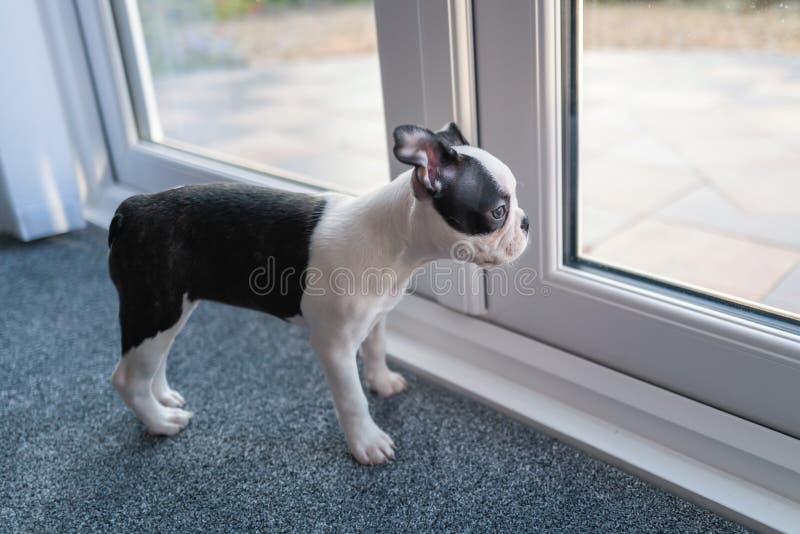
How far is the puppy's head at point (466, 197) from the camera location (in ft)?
2.33

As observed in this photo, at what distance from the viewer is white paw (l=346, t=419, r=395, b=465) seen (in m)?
0.91

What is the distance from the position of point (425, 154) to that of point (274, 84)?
4.33 ft

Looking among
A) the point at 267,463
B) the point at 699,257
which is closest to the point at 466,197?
the point at 267,463

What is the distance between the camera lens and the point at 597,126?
172 centimetres

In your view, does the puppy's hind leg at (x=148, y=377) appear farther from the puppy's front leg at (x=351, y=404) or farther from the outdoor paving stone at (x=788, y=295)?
the outdoor paving stone at (x=788, y=295)

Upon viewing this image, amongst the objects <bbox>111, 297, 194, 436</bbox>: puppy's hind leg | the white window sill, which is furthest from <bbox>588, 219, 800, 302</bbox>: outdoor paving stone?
<bbox>111, 297, 194, 436</bbox>: puppy's hind leg

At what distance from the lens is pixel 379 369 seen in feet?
3.41

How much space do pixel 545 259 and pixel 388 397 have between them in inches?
10.7

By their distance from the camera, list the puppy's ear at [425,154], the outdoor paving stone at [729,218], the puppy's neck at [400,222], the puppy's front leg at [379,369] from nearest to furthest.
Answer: the puppy's ear at [425,154] < the puppy's neck at [400,222] < the puppy's front leg at [379,369] < the outdoor paving stone at [729,218]

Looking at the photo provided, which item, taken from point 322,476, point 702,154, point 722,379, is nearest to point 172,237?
point 322,476

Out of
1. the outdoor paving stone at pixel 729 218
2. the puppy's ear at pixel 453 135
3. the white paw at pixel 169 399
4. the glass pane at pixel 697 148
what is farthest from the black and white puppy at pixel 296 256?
the outdoor paving stone at pixel 729 218

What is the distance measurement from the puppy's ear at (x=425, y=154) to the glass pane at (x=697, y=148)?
31 cm

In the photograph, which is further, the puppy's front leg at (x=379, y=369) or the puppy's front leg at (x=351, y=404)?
the puppy's front leg at (x=379, y=369)

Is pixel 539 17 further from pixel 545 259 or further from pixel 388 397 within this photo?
pixel 388 397
